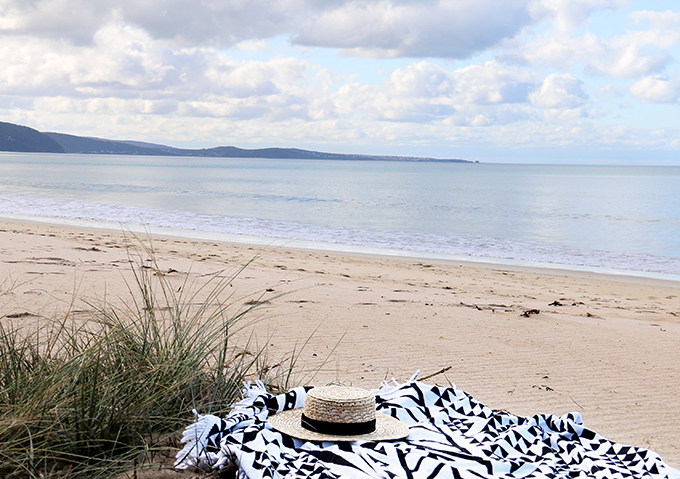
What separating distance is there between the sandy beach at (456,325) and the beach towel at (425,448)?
0.66 meters

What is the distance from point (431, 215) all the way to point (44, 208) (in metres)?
16.6

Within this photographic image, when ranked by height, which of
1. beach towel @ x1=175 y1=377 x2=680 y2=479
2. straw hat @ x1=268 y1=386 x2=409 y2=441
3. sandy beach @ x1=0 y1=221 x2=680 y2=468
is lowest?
sandy beach @ x1=0 y1=221 x2=680 y2=468

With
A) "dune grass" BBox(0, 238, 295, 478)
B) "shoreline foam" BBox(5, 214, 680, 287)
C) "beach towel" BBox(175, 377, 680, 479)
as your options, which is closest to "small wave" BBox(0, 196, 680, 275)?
"shoreline foam" BBox(5, 214, 680, 287)

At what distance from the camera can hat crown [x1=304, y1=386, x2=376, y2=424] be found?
8.24 feet

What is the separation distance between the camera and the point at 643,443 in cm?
339

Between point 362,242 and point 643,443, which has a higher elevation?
point 643,443

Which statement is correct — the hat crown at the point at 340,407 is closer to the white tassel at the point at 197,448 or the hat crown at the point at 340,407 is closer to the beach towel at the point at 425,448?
the beach towel at the point at 425,448

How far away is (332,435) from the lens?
2543 millimetres

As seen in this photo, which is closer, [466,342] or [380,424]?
[380,424]

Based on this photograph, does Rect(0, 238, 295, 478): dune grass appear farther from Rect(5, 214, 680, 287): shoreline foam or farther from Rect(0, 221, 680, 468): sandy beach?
Rect(5, 214, 680, 287): shoreline foam

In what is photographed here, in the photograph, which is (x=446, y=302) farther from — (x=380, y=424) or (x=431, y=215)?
(x=431, y=215)

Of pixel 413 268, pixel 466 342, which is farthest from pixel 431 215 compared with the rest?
pixel 466 342

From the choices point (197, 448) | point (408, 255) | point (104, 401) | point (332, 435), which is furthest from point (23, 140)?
point (332, 435)

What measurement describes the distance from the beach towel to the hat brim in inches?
1.2
